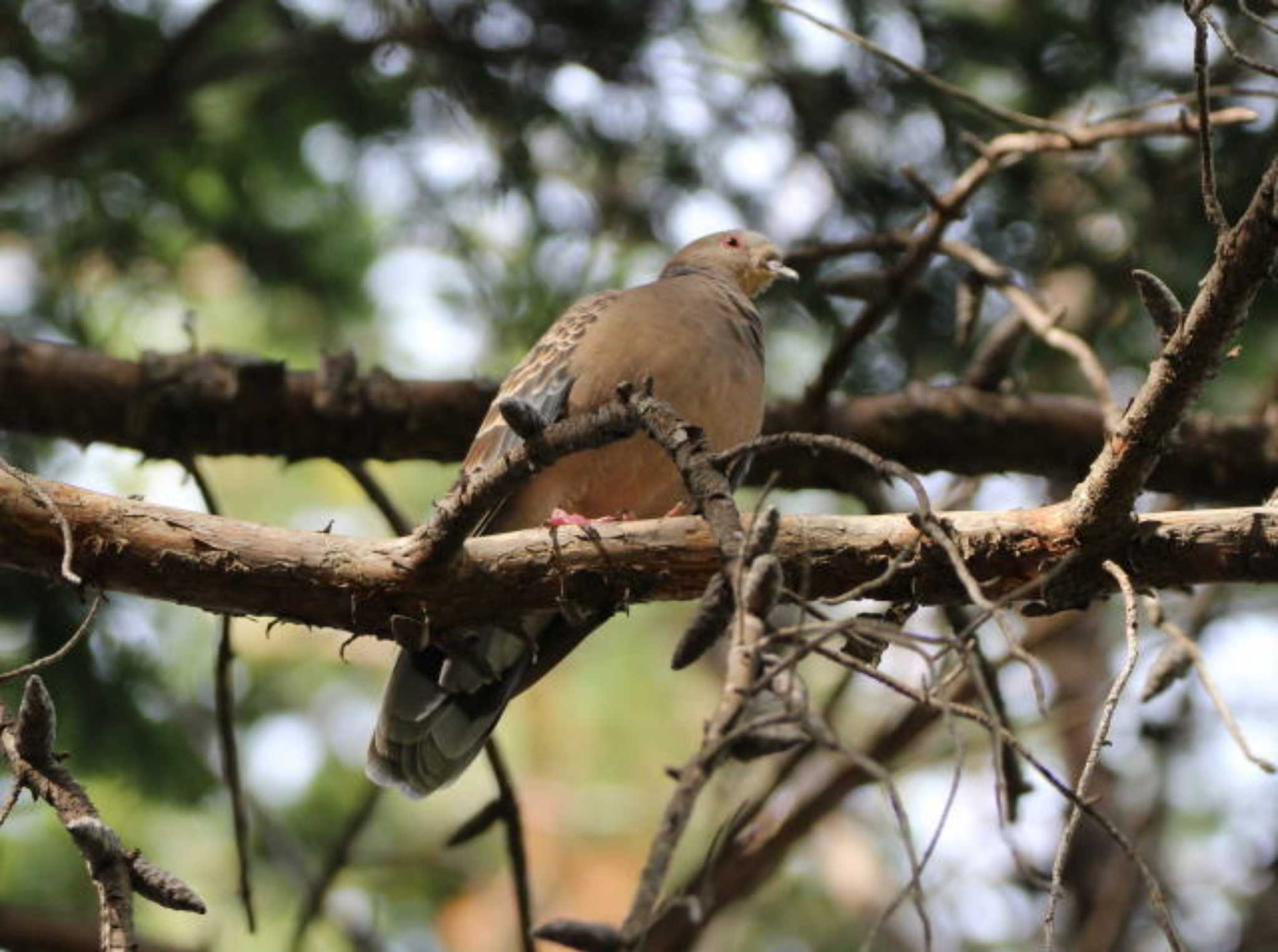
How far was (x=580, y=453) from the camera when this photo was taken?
4.21 metres

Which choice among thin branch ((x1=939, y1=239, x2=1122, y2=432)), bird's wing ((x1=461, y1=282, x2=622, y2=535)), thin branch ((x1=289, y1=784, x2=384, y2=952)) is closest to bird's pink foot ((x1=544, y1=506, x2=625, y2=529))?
bird's wing ((x1=461, y1=282, x2=622, y2=535))

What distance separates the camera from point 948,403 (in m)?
5.16

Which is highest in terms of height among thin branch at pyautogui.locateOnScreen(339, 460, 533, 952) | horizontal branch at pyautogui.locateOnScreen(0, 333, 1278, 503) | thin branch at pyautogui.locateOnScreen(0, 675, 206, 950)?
horizontal branch at pyautogui.locateOnScreen(0, 333, 1278, 503)

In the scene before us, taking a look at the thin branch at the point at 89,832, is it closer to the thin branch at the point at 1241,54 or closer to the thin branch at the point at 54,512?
the thin branch at the point at 54,512

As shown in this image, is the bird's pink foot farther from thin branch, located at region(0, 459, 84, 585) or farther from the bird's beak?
the bird's beak

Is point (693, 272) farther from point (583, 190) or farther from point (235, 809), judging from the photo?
point (235, 809)

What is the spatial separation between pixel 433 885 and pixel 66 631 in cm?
358

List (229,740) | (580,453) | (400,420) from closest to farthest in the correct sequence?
(229,740) < (580,453) < (400,420)

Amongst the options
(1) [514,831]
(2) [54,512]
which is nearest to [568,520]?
(1) [514,831]

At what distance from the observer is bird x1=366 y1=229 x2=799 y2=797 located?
13.5 ft

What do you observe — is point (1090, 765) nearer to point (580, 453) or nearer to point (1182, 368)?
point (1182, 368)

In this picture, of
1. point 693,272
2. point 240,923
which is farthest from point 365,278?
point 240,923

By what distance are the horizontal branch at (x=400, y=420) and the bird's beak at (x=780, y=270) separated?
1.34 feet

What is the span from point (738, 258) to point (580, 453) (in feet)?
4.86
